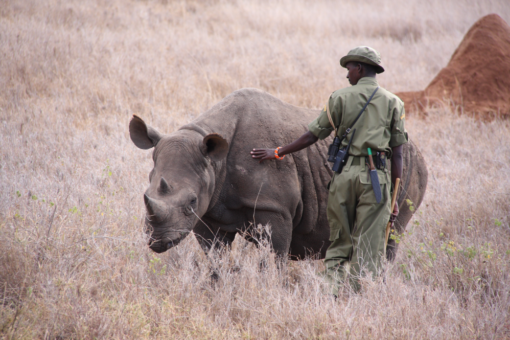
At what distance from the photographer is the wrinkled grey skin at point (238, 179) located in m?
3.74

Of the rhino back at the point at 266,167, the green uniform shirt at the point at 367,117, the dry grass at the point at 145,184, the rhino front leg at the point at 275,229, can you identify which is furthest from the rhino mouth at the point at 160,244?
the green uniform shirt at the point at 367,117

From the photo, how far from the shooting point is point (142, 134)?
13.9 ft

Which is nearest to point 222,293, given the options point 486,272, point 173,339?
point 173,339

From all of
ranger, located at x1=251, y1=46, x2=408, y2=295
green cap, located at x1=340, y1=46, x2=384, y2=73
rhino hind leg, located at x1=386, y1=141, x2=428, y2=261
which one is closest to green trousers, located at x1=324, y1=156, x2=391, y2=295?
ranger, located at x1=251, y1=46, x2=408, y2=295

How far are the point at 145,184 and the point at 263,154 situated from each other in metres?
2.75

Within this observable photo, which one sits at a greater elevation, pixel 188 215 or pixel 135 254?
pixel 188 215

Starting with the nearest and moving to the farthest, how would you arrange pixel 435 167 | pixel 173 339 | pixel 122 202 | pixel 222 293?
pixel 173 339
pixel 222 293
pixel 122 202
pixel 435 167

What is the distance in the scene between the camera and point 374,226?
3.93 metres

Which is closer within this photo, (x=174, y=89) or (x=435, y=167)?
(x=435, y=167)

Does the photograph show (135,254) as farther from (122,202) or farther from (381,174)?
(381,174)

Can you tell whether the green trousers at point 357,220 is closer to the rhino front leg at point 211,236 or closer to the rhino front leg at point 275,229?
the rhino front leg at point 275,229

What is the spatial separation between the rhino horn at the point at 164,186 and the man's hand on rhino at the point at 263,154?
2.88ft

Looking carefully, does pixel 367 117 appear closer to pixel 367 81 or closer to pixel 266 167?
pixel 367 81

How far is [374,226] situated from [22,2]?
1261cm
